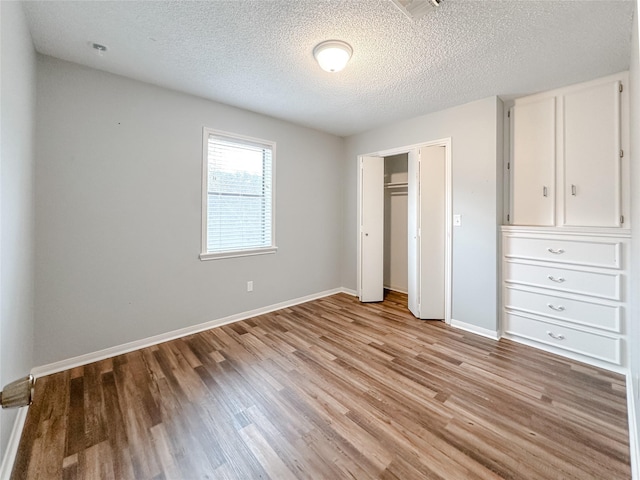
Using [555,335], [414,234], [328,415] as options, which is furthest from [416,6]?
[555,335]

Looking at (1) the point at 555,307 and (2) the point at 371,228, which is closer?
(1) the point at 555,307

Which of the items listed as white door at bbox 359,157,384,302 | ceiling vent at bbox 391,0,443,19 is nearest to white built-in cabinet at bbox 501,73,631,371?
white door at bbox 359,157,384,302

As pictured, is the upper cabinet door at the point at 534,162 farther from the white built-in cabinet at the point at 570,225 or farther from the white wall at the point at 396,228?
the white wall at the point at 396,228

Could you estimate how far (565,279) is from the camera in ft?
8.13

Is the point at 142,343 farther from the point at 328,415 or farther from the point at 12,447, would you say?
the point at 328,415

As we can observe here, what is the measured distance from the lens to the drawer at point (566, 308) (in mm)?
2254

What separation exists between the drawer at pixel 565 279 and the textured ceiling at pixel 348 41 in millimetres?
1766

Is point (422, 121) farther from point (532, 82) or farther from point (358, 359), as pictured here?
point (358, 359)

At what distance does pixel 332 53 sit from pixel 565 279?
9.43ft

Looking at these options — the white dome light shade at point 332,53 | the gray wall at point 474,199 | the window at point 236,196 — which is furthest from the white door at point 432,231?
the window at point 236,196

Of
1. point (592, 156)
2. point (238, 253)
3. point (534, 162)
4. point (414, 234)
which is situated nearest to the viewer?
point (592, 156)

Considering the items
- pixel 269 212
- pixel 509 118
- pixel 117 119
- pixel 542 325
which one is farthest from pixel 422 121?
pixel 117 119

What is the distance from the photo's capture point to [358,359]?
238 cm

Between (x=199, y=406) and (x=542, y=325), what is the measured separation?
3.12 m
